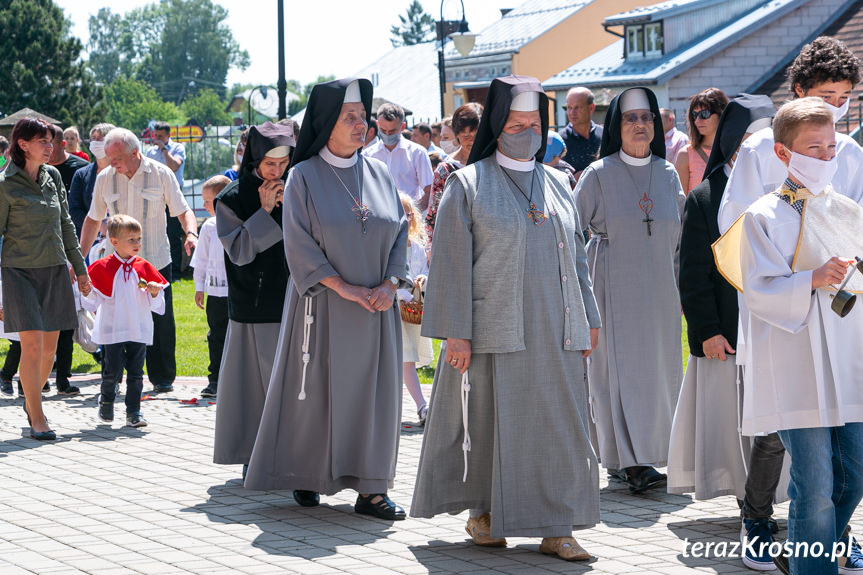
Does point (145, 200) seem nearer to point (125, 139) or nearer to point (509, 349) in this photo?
point (125, 139)

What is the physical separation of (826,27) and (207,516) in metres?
35.9

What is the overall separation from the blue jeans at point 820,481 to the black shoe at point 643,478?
2455 mm

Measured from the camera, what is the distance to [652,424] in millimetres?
8062

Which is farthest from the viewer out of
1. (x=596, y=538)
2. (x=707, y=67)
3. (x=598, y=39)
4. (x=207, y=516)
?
(x=598, y=39)

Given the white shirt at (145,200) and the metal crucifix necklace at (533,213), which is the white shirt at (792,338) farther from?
the white shirt at (145,200)

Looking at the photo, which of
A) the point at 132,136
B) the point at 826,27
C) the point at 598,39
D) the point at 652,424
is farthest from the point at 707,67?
the point at 652,424

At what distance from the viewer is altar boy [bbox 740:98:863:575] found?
523 cm

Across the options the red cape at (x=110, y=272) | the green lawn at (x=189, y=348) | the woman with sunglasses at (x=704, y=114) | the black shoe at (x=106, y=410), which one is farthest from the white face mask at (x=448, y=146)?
the woman with sunglasses at (x=704, y=114)

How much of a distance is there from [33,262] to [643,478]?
4.92 metres

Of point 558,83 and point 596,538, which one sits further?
point 558,83

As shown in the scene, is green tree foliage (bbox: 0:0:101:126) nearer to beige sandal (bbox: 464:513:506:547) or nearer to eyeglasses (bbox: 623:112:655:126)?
eyeglasses (bbox: 623:112:655:126)

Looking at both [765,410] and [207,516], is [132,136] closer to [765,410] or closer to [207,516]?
[207,516]

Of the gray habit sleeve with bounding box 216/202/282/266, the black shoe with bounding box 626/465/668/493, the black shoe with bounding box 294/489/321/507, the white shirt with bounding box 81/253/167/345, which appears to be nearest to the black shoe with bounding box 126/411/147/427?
the white shirt with bounding box 81/253/167/345

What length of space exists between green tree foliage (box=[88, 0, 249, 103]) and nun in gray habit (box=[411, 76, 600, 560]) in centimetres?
17363
